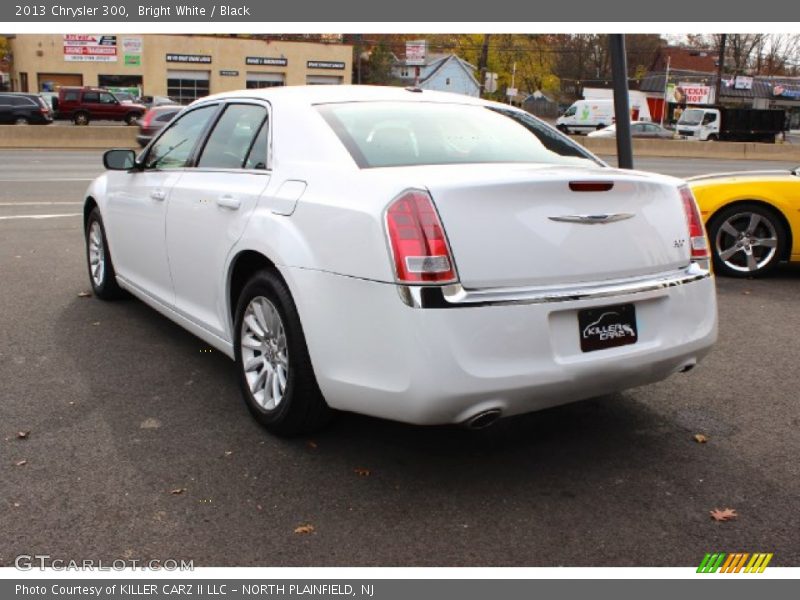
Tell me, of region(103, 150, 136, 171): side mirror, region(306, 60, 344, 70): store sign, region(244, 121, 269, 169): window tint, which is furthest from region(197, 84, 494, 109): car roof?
region(306, 60, 344, 70): store sign

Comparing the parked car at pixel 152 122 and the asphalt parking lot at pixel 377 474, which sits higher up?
the parked car at pixel 152 122

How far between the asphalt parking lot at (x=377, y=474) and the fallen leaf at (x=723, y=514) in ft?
A: 0.09

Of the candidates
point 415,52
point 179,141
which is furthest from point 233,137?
point 415,52

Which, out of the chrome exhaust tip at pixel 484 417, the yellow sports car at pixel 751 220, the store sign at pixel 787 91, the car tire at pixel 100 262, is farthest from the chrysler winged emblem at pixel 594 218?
the store sign at pixel 787 91

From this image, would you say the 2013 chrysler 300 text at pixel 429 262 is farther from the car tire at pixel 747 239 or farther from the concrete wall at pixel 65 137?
the concrete wall at pixel 65 137

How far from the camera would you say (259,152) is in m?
4.30

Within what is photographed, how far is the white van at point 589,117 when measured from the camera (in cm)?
5497

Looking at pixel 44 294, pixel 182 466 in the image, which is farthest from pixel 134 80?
pixel 182 466

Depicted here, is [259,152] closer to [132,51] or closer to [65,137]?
[65,137]

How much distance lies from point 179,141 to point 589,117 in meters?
53.1

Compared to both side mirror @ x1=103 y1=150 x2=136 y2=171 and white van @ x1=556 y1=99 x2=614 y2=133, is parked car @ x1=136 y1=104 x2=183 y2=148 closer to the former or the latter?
side mirror @ x1=103 y1=150 x2=136 y2=171

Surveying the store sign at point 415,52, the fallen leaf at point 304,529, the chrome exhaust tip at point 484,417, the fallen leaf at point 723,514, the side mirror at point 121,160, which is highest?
the store sign at point 415,52

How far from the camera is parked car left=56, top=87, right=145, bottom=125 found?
4122 centimetres

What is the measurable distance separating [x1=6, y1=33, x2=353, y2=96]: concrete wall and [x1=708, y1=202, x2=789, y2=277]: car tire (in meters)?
57.7
